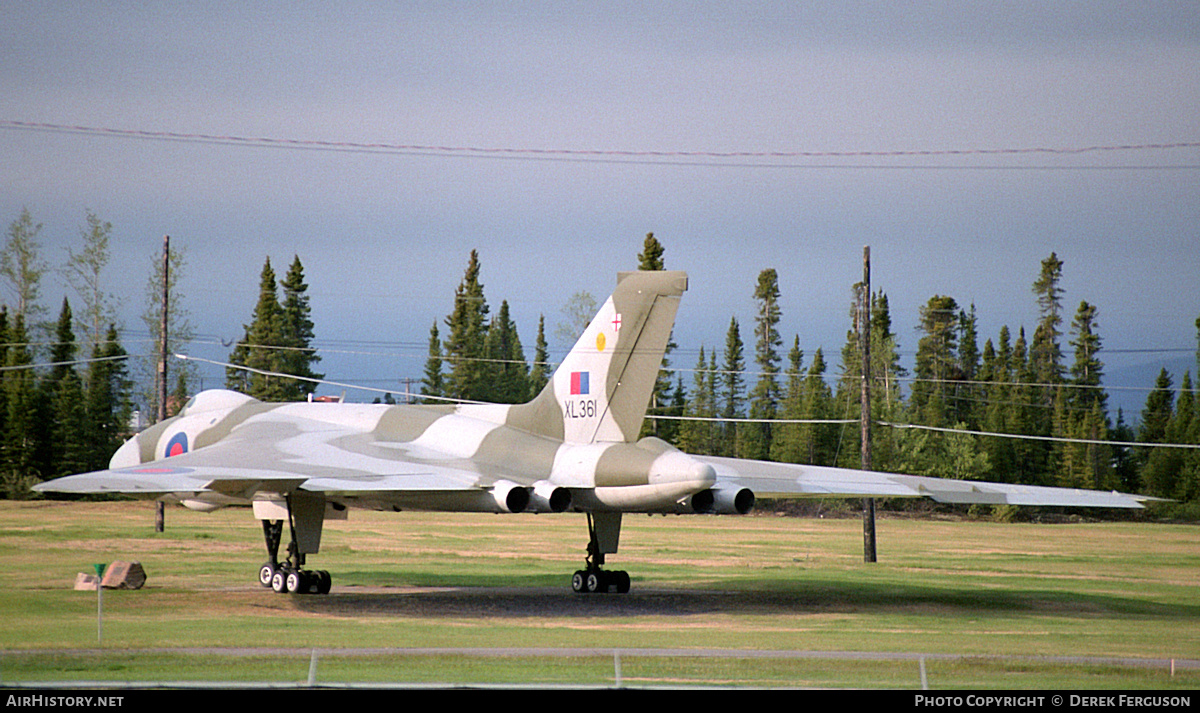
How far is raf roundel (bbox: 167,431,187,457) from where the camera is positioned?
2598 cm

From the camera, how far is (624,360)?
20.8 m

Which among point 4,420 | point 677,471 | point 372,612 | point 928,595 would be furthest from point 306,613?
point 4,420

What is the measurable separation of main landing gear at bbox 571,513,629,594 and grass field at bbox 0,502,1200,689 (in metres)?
0.41

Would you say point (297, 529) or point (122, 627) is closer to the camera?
point (122, 627)

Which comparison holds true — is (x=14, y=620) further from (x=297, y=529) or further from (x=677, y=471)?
(x=677, y=471)

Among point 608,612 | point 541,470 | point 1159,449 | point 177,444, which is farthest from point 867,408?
point 1159,449

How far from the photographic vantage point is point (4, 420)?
63594 millimetres

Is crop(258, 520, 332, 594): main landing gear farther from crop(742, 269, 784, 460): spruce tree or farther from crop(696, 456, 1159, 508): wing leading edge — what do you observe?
crop(742, 269, 784, 460): spruce tree

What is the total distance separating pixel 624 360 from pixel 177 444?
10615 millimetres

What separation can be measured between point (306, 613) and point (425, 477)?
8.98ft

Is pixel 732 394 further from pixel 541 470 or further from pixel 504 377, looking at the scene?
pixel 541 470

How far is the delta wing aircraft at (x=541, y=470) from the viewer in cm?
1945
